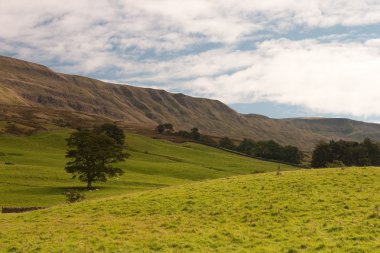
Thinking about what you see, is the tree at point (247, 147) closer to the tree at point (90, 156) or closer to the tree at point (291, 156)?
the tree at point (291, 156)

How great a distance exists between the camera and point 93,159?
7369cm

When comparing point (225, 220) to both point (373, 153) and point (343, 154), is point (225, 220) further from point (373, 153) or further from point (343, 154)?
point (373, 153)

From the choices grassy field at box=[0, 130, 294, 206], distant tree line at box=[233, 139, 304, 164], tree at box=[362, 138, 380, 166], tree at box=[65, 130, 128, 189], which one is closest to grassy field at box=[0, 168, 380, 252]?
grassy field at box=[0, 130, 294, 206]

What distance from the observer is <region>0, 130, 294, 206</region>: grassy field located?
63.1 metres

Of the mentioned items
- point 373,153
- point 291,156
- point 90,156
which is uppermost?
point 373,153

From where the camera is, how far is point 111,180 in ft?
264

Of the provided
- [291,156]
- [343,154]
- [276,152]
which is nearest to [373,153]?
[343,154]

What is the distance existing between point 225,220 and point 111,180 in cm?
5844

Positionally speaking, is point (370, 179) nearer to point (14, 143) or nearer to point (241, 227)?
point (241, 227)

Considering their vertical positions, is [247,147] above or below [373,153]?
below

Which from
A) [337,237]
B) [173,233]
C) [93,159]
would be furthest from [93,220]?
[93,159]

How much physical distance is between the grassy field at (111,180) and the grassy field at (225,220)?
26621 mm

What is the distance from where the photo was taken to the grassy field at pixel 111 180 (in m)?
63.1

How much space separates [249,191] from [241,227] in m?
9.57
